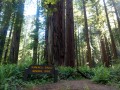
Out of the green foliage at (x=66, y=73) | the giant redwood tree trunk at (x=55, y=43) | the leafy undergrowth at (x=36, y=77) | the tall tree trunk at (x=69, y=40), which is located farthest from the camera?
the tall tree trunk at (x=69, y=40)

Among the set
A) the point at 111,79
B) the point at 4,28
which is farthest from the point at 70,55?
the point at 4,28

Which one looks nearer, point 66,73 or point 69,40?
point 66,73

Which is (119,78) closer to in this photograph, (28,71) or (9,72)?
(28,71)

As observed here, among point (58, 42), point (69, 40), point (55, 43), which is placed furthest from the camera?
point (69, 40)

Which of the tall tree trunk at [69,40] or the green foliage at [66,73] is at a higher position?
the tall tree trunk at [69,40]

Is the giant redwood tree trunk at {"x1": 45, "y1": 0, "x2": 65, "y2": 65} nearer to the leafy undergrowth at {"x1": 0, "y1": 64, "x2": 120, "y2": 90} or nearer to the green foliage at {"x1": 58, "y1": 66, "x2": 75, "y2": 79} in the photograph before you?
the leafy undergrowth at {"x1": 0, "y1": 64, "x2": 120, "y2": 90}

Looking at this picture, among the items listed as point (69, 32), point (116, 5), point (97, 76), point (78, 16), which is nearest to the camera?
point (97, 76)

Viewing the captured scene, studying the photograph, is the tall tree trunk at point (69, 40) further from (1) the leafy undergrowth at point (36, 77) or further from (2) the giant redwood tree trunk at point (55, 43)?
(1) the leafy undergrowth at point (36, 77)

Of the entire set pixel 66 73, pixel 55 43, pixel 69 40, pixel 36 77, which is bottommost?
pixel 36 77

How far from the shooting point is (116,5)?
86.8 ft

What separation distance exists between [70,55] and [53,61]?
1229mm

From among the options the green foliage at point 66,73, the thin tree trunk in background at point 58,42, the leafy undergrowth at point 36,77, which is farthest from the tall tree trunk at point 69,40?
the green foliage at point 66,73

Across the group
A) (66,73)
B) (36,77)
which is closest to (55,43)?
(66,73)

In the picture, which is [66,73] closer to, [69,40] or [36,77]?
[36,77]
